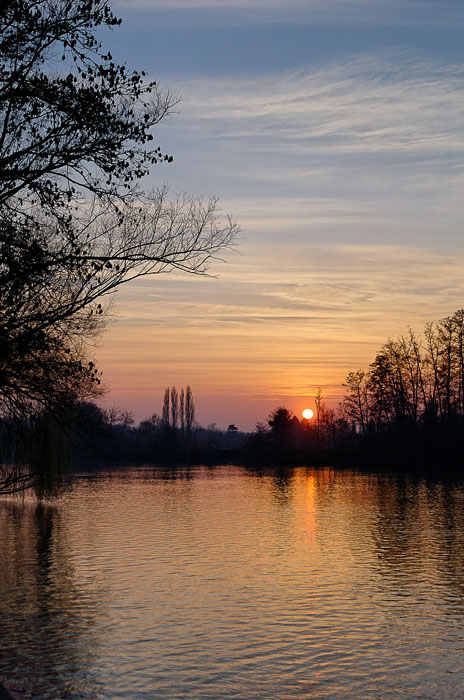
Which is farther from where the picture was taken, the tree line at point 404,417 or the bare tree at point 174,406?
the bare tree at point 174,406

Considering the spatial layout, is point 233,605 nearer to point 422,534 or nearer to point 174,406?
point 422,534

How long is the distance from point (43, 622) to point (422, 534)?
52.0ft

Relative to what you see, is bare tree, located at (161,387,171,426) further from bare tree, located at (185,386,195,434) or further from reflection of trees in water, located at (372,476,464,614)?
reflection of trees in water, located at (372,476,464,614)

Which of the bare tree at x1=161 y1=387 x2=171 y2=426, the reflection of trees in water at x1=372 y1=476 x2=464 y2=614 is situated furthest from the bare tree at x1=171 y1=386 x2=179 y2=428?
the reflection of trees in water at x1=372 y1=476 x2=464 y2=614

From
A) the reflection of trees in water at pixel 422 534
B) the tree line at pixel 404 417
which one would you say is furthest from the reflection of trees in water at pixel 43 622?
the tree line at pixel 404 417

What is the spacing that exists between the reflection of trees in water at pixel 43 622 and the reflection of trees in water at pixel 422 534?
27.9 feet

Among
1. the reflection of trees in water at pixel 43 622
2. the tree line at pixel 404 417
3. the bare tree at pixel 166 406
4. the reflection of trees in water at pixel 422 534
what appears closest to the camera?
the reflection of trees in water at pixel 43 622

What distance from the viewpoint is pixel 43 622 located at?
15.6m

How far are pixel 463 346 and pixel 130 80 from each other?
2560 inches

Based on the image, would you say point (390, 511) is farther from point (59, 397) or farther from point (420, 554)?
point (59, 397)

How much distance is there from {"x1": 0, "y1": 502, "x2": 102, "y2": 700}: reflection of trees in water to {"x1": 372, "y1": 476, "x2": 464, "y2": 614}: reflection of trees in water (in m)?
8.51

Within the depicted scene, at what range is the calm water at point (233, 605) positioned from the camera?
11898 millimetres

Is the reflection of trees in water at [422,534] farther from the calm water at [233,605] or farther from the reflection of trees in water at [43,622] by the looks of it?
the reflection of trees in water at [43,622]

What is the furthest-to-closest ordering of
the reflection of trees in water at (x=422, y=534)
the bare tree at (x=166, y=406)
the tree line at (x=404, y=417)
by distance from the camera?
the bare tree at (x=166, y=406), the tree line at (x=404, y=417), the reflection of trees in water at (x=422, y=534)
